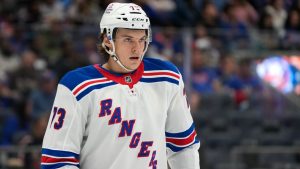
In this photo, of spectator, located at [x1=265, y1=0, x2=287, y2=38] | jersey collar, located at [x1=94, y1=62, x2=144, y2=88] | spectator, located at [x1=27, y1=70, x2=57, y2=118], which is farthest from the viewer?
spectator, located at [x1=265, y1=0, x2=287, y2=38]

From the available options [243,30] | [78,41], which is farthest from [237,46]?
[78,41]

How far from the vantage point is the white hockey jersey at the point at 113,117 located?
3346 mm

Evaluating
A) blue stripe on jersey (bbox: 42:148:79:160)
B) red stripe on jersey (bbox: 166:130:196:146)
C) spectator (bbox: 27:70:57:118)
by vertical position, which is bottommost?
blue stripe on jersey (bbox: 42:148:79:160)

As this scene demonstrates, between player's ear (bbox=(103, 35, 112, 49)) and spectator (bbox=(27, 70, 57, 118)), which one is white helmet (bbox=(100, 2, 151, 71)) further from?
spectator (bbox=(27, 70, 57, 118))

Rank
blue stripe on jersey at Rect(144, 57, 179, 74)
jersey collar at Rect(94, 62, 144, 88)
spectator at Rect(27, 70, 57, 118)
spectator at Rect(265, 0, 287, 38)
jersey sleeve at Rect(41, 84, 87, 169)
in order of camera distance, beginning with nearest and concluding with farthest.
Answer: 1. jersey sleeve at Rect(41, 84, 87, 169)
2. jersey collar at Rect(94, 62, 144, 88)
3. blue stripe on jersey at Rect(144, 57, 179, 74)
4. spectator at Rect(27, 70, 57, 118)
5. spectator at Rect(265, 0, 287, 38)

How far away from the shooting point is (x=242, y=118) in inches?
384

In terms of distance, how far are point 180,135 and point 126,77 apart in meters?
0.41

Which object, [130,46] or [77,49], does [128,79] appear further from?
[77,49]

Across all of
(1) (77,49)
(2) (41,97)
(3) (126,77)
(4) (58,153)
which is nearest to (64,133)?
(4) (58,153)

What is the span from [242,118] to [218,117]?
0.34 metres

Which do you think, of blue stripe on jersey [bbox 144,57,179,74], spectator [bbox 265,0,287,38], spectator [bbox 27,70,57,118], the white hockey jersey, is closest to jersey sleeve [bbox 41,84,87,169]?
the white hockey jersey

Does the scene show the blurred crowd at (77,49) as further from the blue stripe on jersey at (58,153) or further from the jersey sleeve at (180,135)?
the blue stripe on jersey at (58,153)

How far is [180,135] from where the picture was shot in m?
3.66

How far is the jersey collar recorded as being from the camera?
11.4 feet
